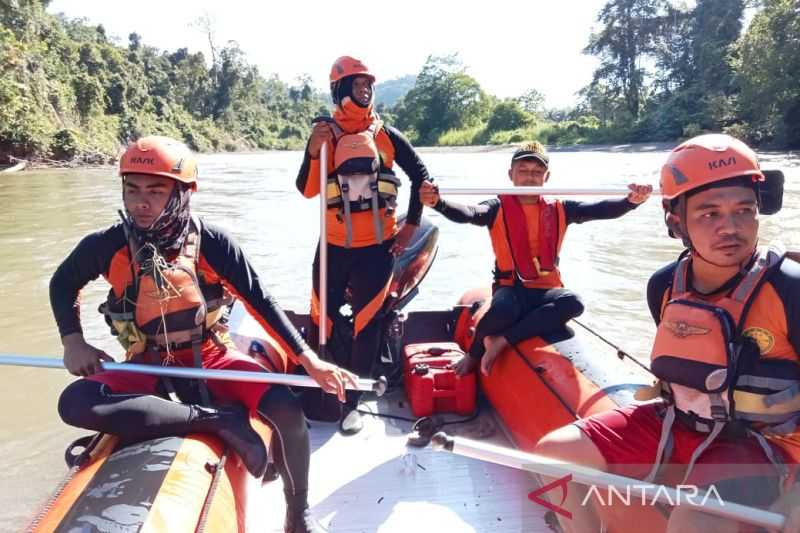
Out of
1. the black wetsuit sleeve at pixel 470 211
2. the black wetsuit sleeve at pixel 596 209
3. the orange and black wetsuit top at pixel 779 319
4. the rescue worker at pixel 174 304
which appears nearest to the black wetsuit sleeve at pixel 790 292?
the orange and black wetsuit top at pixel 779 319

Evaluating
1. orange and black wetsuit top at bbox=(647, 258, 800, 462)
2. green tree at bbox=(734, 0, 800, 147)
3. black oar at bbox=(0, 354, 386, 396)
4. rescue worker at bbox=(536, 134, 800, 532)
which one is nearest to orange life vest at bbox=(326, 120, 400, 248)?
black oar at bbox=(0, 354, 386, 396)

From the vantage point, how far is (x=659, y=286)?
204cm

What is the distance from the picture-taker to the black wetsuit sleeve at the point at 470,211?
3.13m

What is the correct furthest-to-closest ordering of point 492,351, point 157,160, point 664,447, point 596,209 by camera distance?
point 596,209 < point 492,351 < point 157,160 < point 664,447

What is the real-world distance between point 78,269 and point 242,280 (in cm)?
54

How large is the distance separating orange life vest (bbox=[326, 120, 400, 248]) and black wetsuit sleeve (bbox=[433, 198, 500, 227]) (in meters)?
0.27

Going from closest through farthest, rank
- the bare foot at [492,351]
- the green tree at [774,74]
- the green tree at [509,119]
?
the bare foot at [492,351]
the green tree at [774,74]
the green tree at [509,119]

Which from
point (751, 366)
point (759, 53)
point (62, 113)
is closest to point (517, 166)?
point (751, 366)

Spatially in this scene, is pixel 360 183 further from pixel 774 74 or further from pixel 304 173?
pixel 774 74

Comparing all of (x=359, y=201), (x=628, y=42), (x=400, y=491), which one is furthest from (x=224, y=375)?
(x=628, y=42)

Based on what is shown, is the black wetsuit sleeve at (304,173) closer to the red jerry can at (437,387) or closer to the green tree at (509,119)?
the red jerry can at (437,387)

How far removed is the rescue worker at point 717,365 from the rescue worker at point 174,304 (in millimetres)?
840

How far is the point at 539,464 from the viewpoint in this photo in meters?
1.68

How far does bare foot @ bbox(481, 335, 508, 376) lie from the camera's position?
117 inches
